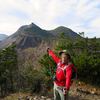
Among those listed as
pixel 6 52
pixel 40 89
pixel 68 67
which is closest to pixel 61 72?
pixel 68 67

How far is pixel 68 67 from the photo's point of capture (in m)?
6.41

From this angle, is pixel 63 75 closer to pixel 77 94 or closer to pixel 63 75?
pixel 63 75

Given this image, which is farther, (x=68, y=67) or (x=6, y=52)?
(x=6, y=52)

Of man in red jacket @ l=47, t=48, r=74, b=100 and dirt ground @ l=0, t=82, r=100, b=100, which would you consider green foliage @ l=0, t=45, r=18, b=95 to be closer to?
dirt ground @ l=0, t=82, r=100, b=100

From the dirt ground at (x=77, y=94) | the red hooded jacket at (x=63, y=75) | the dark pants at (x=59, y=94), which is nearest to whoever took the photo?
the red hooded jacket at (x=63, y=75)

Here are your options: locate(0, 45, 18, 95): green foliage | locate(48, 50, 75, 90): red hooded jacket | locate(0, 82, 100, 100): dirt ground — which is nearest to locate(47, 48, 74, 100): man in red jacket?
locate(48, 50, 75, 90): red hooded jacket

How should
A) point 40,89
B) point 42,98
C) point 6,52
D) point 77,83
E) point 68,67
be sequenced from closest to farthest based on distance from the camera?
point 68,67 → point 42,98 → point 40,89 → point 77,83 → point 6,52

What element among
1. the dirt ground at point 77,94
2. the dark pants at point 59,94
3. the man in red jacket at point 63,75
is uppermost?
the man in red jacket at point 63,75

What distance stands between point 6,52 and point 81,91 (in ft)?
36.1

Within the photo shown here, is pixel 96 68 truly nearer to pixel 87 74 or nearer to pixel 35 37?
pixel 87 74

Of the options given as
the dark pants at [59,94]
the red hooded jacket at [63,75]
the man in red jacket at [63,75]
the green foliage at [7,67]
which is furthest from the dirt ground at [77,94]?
the green foliage at [7,67]

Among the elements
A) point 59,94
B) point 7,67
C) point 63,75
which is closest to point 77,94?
point 59,94

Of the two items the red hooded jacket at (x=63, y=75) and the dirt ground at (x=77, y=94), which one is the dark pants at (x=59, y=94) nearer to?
the red hooded jacket at (x=63, y=75)

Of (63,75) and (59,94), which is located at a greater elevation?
(63,75)
